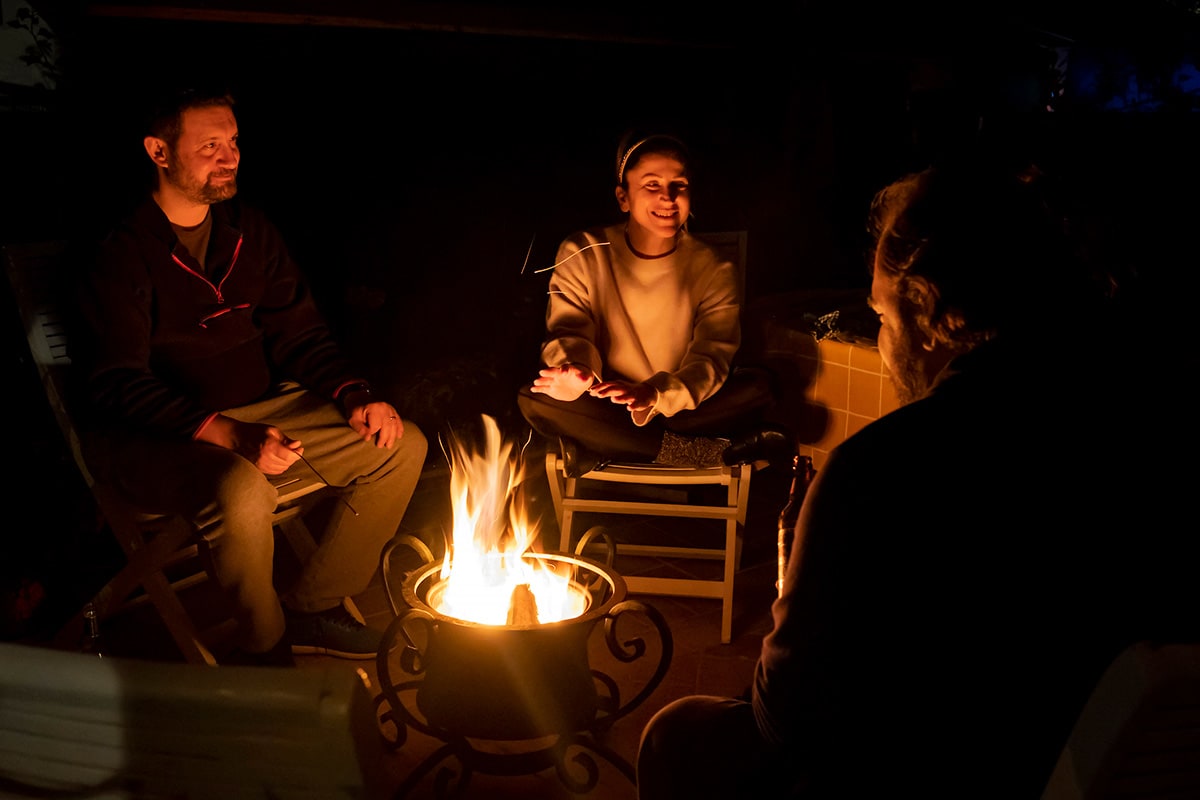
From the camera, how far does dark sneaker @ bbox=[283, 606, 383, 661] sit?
11.2 ft

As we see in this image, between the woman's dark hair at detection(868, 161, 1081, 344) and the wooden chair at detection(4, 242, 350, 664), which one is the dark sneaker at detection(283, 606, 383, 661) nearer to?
the wooden chair at detection(4, 242, 350, 664)

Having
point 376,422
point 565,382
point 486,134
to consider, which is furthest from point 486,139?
point 376,422

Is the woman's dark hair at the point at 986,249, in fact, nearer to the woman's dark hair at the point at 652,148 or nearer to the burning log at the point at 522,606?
the burning log at the point at 522,606

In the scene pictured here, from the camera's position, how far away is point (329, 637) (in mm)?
3416

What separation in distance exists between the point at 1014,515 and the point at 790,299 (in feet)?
13.6

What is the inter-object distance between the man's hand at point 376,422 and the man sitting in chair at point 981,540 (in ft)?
6.72

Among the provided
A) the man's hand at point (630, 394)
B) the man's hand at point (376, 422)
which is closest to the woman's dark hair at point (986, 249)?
the man's hand at point (630, 394)

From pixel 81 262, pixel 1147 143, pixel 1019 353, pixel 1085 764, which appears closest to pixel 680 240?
pixel 81 262

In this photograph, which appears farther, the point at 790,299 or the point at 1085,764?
the point at 790,299

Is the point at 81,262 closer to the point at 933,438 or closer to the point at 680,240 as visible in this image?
the point at 680,240

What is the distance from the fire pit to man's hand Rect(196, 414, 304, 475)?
47 centimetres

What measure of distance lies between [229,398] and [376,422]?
52cm

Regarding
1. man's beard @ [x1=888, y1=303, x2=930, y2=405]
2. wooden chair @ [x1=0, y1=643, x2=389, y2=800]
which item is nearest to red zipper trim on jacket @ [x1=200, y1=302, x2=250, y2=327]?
man's beard @ [x1=888, y1=303, x2=930, y2=405]

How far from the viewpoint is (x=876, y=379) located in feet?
14.6
